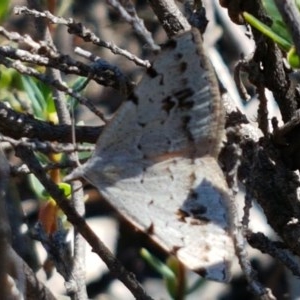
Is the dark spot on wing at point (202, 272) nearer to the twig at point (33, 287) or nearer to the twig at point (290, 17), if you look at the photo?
the twig at point (33, 287)

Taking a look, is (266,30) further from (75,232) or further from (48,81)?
(75,232)

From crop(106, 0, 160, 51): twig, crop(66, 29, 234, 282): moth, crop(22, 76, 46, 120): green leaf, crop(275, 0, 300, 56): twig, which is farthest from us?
crop(22, 76, 46, 120): green leaf

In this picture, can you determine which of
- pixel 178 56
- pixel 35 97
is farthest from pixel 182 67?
pixel 35 97

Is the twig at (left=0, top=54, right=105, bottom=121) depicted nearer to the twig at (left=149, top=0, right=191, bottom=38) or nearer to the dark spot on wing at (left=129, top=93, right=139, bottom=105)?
the dark spot on wing at (left=129, top=93, right=139, bottom=105)

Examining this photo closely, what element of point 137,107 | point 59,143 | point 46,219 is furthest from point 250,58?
point 46,219

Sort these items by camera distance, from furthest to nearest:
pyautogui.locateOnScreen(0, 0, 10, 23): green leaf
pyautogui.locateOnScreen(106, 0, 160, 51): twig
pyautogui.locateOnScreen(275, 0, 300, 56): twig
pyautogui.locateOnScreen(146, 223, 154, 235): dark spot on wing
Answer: pyautogui.locateOnScreen(0, 0, 10, 23): green leaf, pyautogui.locateOnScreen(146, 223, 154, 235): dark spot on wing, pyautogui.locateOnScreen(106, 0, 160, 51): twig, pyautogui.locateOnScreen(275, 0, 300, 56): twig

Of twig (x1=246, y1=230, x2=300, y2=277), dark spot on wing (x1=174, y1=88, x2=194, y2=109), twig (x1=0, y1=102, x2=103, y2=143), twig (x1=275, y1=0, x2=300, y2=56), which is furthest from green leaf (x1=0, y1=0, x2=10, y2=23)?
twig (x1=275, y1=0, x2=300, y2=56)

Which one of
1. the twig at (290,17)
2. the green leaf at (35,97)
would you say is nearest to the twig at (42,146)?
the twig at (290,17)
